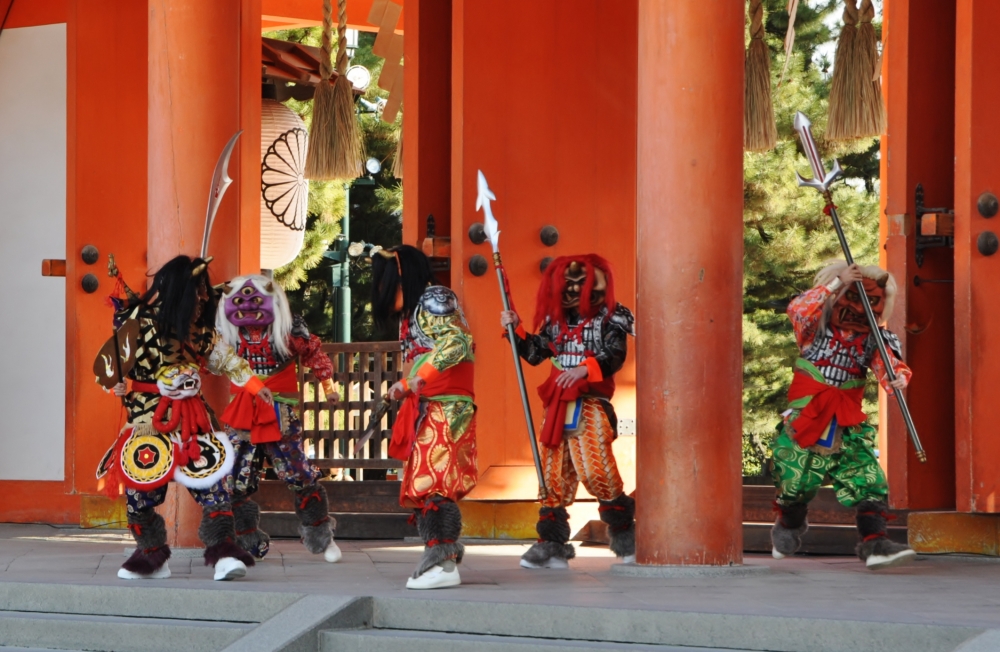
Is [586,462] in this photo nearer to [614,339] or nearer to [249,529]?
[614,339]

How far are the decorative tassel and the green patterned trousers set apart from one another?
208 cm

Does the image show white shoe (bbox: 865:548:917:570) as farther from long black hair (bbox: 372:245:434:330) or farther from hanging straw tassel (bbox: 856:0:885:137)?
hanging straw tassel (bbox: 856:0:885:137)

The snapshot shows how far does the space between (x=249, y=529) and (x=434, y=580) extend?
1648 mm

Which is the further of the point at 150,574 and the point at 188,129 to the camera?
the point at 188,129

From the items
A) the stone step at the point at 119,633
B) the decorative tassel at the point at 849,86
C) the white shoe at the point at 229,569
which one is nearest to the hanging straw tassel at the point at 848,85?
the decorative tassel at the point at 849,86

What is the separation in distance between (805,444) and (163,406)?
8.88 feet

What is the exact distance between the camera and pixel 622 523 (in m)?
6.93

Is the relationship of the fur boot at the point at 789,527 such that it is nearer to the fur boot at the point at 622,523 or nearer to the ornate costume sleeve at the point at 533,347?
the fur boot at the point at 622,523

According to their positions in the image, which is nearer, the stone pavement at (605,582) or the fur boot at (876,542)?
the stone pavement at (605,582)

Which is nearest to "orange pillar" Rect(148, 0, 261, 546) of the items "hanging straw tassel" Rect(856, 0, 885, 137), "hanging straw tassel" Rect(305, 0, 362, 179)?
"hanging straw tassel" Rect(305, 0, 362, 179)

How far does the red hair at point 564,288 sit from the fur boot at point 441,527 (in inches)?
45.3

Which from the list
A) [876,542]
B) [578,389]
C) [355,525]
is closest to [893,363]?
[876,542]

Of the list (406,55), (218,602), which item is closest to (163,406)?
(218,602)

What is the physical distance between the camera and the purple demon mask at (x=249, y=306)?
7.01 meters
